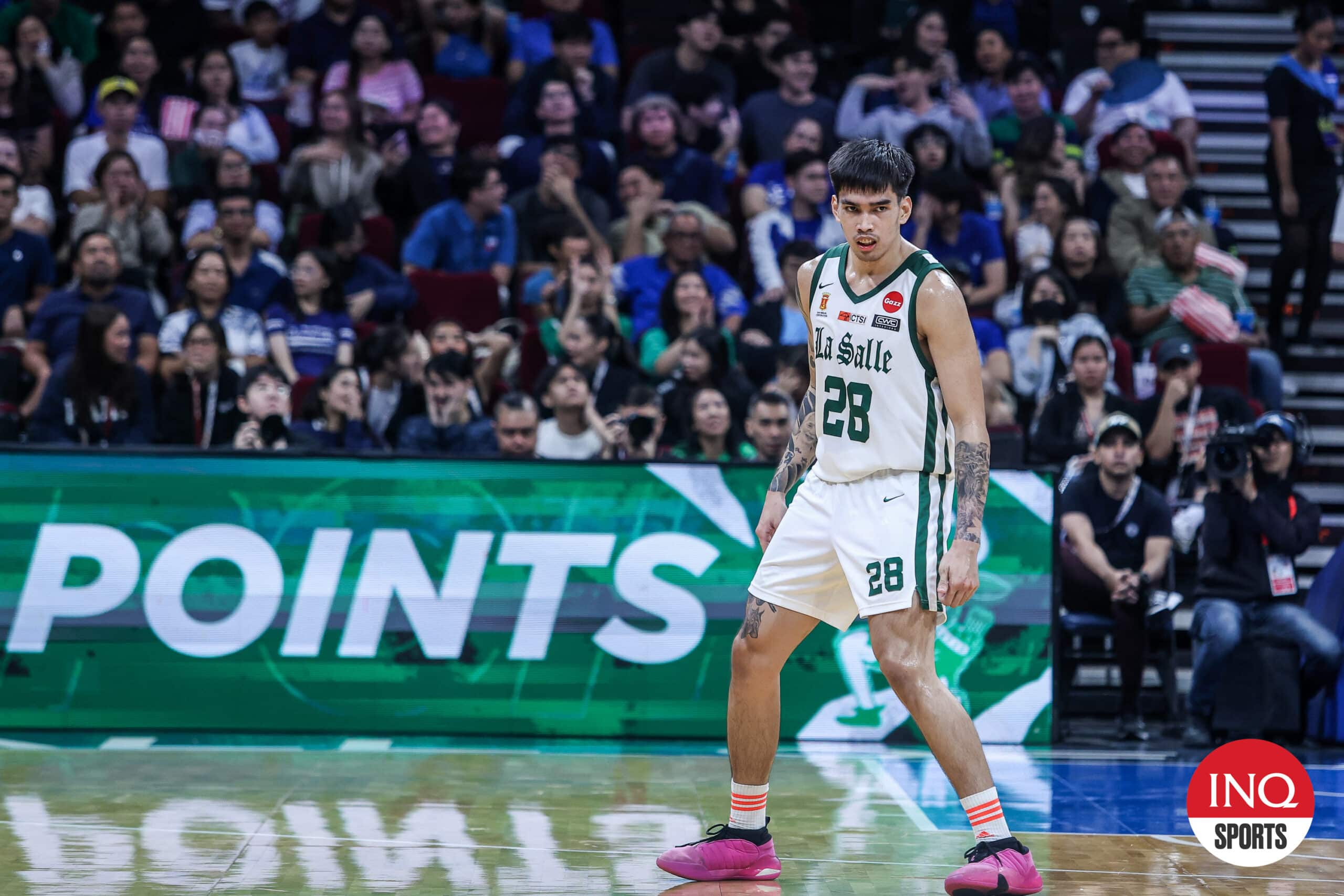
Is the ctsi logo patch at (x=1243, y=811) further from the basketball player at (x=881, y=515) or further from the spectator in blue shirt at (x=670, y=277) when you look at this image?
the spectator in blue shirt at (x=670, y=277)

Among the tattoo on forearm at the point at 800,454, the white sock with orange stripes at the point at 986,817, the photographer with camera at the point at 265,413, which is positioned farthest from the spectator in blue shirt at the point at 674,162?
the white sock with orange stripes at the point at 986,817

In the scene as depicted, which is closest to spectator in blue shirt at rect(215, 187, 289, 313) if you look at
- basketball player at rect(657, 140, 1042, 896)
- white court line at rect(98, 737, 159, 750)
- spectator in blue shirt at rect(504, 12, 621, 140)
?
spectator in blue shirt at rect(504, 12, 621, 140)

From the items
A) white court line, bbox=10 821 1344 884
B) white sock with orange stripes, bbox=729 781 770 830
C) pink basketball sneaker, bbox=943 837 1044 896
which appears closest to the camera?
pink basketball sneaker, bbox=943 837 1044 896

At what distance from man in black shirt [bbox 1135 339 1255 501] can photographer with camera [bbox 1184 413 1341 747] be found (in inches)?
47.8

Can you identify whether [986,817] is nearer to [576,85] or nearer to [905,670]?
[905,670]

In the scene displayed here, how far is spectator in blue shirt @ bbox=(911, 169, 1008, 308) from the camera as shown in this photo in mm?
11188

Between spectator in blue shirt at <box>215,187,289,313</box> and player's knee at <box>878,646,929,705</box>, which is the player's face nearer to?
player's knee at <box>878,646,929,705</box>

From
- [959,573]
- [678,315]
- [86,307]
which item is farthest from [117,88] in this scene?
[959,573]

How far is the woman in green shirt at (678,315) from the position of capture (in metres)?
10.1

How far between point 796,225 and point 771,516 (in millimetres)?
6425

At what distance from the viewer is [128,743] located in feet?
24.4

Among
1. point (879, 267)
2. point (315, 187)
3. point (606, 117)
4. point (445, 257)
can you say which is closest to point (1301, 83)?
point (606, 117)

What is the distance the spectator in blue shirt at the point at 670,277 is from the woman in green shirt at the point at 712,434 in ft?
5.89

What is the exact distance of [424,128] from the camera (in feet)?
A: 38.8
